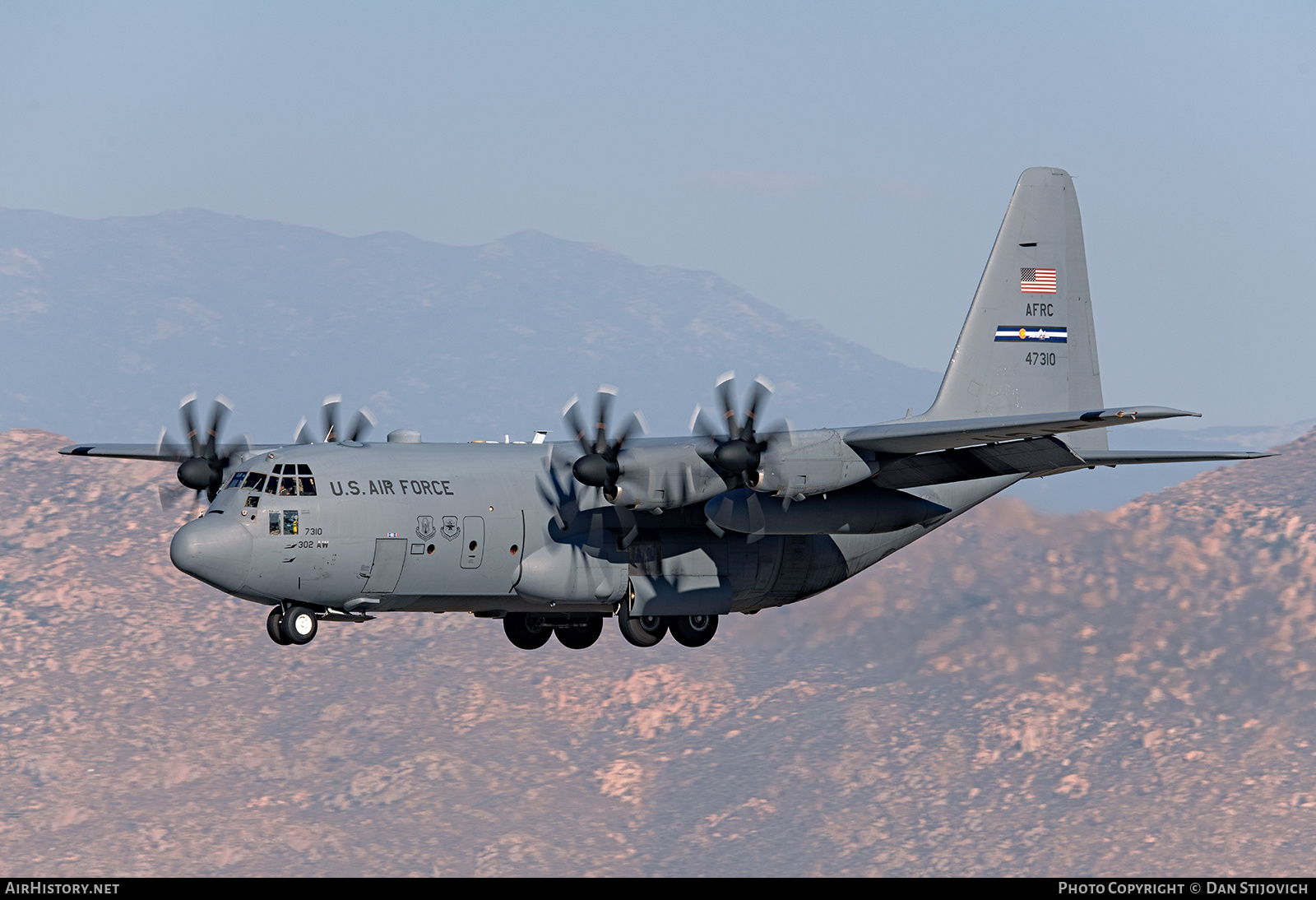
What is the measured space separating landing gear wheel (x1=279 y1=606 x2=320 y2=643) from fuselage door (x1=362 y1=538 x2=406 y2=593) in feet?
3.41

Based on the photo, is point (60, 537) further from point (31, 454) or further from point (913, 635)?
point (913, 635)

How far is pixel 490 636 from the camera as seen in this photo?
359ft

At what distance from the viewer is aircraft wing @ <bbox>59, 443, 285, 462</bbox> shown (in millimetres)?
34550

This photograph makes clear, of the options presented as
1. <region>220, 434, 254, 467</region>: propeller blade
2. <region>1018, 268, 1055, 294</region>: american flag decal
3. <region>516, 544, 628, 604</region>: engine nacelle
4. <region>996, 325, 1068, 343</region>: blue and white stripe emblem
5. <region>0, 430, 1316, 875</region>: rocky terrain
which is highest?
<region>1018, 268, 1055, 294</region>: american flag decal

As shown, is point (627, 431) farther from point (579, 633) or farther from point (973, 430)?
point (973, 430)

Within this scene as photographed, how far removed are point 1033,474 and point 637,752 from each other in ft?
243

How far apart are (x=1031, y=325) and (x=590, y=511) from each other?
10880mm

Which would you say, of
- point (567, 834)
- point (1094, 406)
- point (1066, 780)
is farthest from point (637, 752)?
point (1094, 406)

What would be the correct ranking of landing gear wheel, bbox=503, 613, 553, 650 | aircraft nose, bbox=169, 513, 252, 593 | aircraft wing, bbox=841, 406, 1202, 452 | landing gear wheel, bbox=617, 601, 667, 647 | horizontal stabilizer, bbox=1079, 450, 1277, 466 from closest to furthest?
aircraft wing, bbox=841, 406, 1202, 452 < aircraft nose, bbox=169, 513, 252, 593 < landing gear wheel, bbox=617, 601, 667, 647 < horizontal stabilizer, bbox=1079, 450, 1277, 466 < landing gear wheel, bbox=503, 613, 553, 650

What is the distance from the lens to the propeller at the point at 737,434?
3003 centimetres

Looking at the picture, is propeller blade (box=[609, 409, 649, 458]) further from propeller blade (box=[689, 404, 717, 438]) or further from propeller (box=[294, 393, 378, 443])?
propeller (box=[294, 393, 378, 443])

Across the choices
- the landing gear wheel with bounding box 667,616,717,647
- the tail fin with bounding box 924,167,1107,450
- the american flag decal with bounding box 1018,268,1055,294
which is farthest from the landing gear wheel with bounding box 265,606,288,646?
the american flag decal with bounding box 1018,268,1055,294

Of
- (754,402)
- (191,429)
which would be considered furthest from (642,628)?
(191,429)

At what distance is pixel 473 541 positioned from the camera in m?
30.8
